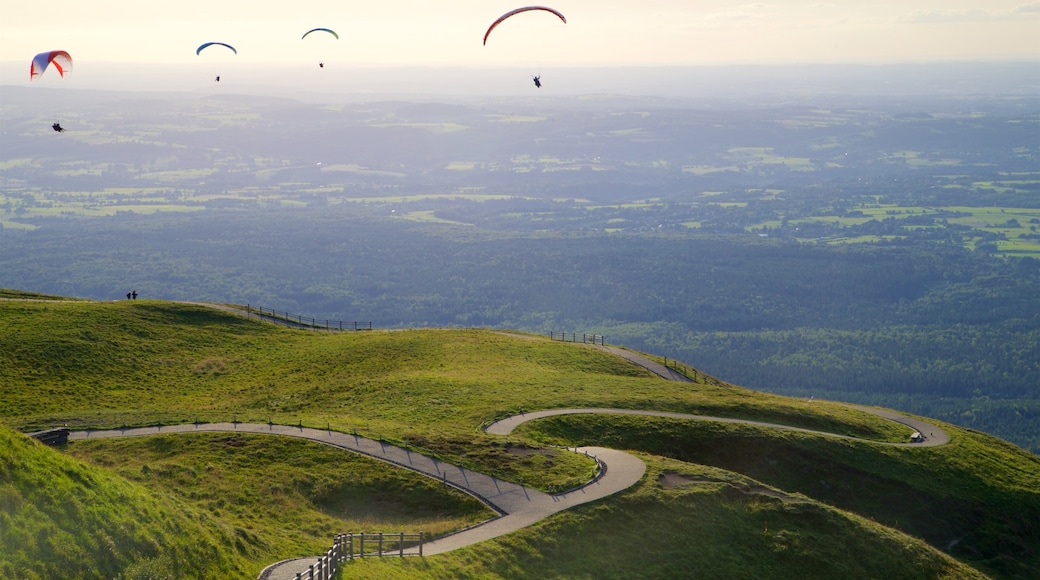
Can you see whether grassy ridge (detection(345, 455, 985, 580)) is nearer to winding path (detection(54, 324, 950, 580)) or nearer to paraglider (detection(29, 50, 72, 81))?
winding path (detection(54, 324, 950, 580))

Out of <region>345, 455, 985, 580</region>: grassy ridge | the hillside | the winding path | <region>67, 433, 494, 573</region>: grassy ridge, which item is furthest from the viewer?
the hillside

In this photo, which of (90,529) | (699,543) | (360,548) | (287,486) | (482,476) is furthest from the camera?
(482,476)

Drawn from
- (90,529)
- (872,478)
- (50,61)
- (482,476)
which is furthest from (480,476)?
(50,61)

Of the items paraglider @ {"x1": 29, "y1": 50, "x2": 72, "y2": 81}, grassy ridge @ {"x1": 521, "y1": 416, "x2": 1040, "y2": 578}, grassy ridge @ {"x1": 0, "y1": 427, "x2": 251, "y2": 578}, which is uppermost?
paraglider @ {"x1": 29, "y1": 50, "x2": 72, "y2": 81}

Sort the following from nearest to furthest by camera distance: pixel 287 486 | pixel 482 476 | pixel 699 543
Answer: pixel 699 543, pixel 287 486, pixel 482 476

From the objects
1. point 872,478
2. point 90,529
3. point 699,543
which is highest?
point 90,529

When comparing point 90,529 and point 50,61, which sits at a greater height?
point 50,61

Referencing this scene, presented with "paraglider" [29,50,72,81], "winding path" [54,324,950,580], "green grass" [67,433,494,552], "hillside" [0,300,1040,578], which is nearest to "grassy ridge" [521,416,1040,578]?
"hillside" [0,300,1040,578]

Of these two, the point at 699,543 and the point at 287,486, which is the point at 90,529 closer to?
the point at 287,486
